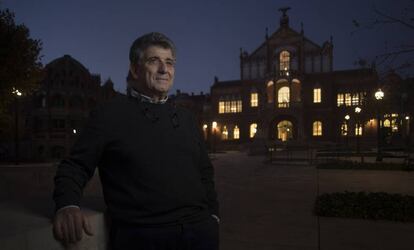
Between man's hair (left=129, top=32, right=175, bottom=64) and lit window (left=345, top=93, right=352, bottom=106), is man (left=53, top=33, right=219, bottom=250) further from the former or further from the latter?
lit window (left=345, top=93, right=352, bottom=106)

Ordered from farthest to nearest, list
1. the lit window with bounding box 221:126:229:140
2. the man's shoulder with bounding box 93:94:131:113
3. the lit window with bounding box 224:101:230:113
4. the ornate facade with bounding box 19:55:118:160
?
the lit window with bounding box 224:101:230:113
the lit window with bounding box 221:126:229:140
the ornate facade with bounding box 19:55:118:160
the man's shoulder with bounding box 93:94:131:113

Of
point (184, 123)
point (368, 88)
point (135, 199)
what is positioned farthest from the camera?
point (368, 88)

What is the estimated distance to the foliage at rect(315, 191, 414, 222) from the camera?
613cm

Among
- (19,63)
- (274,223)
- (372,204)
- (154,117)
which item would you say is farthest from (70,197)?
(19,63)

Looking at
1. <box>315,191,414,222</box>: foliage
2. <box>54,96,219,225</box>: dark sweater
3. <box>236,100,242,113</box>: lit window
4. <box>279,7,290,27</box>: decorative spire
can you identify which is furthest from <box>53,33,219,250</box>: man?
<box>279,7,290,27</box>: decorative spire

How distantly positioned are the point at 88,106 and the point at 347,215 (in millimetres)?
46924

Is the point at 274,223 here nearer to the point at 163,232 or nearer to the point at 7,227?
the point at 163,232

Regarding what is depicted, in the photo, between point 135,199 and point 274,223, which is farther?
point 274,223

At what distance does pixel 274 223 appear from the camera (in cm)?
592

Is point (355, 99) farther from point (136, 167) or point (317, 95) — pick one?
point (136, 167)

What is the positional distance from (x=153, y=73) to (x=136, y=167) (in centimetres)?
81

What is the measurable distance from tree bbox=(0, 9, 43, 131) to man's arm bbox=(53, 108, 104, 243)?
15.8 meters

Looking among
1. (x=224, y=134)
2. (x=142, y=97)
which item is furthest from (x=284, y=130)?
(x=142, y=97)

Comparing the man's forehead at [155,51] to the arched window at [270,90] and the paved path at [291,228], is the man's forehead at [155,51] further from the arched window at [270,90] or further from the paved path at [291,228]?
the arched window at [270,90]
